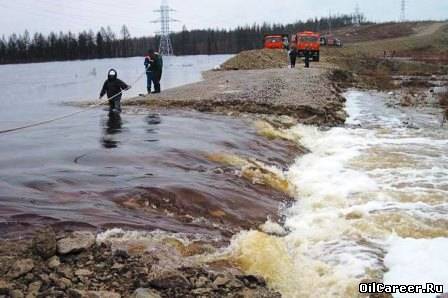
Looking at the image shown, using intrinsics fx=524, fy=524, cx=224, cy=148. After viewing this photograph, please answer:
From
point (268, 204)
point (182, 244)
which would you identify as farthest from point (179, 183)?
point (182, 244)

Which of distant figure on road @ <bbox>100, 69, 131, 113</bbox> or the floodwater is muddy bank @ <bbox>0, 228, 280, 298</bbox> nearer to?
the floodwater

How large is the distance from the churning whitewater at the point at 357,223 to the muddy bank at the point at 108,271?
59 cm

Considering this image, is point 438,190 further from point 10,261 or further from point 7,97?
point 7,97

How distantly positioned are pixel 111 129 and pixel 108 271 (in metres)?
9.52

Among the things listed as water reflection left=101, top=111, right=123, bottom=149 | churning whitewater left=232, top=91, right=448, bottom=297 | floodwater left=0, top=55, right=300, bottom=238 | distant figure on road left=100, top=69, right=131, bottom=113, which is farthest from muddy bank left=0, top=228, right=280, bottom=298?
distant figure on road left=100, top=69, right=131, bottom=113

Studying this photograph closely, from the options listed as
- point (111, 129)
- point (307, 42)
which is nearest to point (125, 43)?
point (307, 42)

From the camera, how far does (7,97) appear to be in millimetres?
28938

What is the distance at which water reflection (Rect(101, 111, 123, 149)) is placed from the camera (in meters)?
11.9

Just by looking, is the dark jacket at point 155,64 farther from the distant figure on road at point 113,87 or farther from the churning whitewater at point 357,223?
the churning whitewater at point 357,223

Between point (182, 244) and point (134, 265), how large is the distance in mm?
916

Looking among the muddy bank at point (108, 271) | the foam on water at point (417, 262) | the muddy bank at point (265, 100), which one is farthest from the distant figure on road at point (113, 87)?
the foam on water at point (417, 262)

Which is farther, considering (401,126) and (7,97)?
(7,97)

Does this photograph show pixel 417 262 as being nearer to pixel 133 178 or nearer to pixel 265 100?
pixel 133 178

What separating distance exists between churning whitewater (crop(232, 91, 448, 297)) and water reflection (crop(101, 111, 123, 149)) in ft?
13.2
